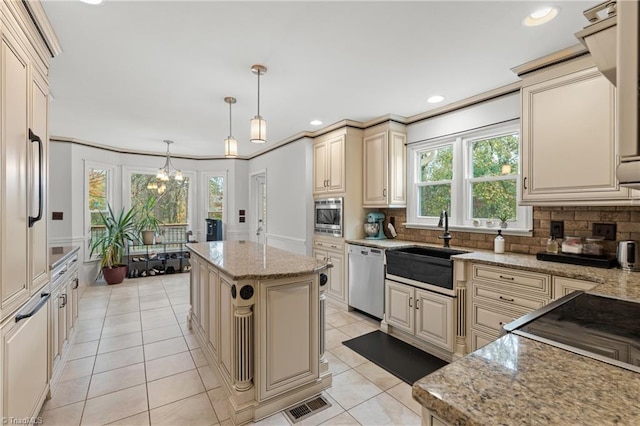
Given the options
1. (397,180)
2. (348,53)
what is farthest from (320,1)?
(397,180)

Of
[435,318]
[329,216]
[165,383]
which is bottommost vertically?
[165,383]

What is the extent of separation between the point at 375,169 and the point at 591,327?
2.97m

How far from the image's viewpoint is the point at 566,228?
2.54m

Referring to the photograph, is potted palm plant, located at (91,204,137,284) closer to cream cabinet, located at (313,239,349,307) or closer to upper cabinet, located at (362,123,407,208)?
cream cabinet, located at (313,239,349,307)

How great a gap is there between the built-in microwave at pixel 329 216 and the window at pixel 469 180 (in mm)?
908

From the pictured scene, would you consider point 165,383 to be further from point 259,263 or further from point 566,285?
point 566,285

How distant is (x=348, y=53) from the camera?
88.7 inches

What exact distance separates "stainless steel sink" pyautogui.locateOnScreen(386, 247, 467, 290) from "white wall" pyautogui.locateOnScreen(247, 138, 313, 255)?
166cm

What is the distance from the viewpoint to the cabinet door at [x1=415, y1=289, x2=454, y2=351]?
8.55ft

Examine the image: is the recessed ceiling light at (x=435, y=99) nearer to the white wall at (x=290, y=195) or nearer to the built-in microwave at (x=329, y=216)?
the built-in microwave at (x=329, y=216)

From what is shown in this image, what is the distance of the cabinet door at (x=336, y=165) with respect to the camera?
13.0ft

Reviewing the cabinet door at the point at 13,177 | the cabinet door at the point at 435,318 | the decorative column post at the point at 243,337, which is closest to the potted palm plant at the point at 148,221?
the cabinet door at the point at 13,177

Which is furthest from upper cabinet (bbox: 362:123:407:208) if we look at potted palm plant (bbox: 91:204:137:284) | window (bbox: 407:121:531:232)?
potted palm plant (bbox: 91:204:137:284)

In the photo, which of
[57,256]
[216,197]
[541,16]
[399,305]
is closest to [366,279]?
[399,305]
